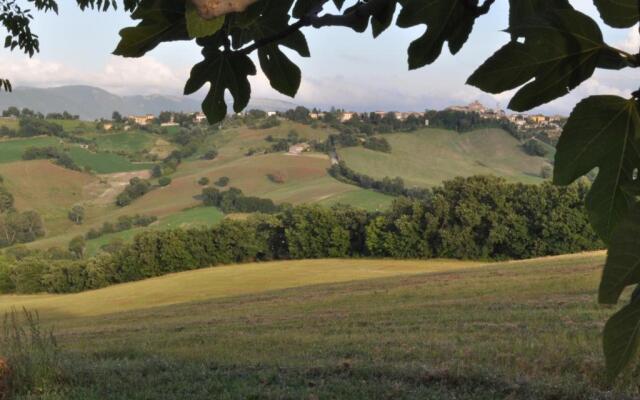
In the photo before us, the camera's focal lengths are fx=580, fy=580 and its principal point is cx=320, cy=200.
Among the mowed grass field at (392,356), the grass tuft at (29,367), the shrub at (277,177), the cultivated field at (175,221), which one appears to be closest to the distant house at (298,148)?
the shrub at (277,177)

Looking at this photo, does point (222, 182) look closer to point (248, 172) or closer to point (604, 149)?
point (248, 172)

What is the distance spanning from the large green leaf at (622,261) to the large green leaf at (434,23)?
0.49 metres

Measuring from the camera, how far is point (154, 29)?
910mm

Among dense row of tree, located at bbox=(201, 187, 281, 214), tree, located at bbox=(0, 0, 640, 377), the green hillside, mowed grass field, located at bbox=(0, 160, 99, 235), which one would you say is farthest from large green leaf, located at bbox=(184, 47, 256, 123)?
mowed grass field, located at bbox=(0, 160, 99, 235)

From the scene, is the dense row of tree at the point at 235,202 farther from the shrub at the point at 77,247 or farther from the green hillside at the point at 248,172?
the shrub at the point at 77,247

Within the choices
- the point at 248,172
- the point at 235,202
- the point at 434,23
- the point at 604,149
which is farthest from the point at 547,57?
the point at 248,172

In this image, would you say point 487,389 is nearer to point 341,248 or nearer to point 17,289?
Result: point 341,248

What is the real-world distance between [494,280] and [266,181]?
231 ft

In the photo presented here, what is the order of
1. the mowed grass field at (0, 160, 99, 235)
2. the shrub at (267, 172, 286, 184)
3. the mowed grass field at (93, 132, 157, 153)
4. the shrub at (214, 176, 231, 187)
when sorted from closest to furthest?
the shrub at (214, 176, 231, 187) → the mowed grass field at (0, 160, 99, 235) → the shrub at (267, 172, 286, 184) → the mowed grass field at (93, 132, 157, 153)

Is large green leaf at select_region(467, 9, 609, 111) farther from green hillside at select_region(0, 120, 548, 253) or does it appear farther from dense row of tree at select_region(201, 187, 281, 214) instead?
dense row of tree at select_region(201, 187, 281, 214)

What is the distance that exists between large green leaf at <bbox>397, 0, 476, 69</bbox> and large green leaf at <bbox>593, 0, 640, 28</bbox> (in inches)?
10.7

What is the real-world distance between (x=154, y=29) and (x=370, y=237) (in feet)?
170

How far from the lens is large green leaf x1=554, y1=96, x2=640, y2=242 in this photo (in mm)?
820

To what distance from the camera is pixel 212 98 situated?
46.7 inches
